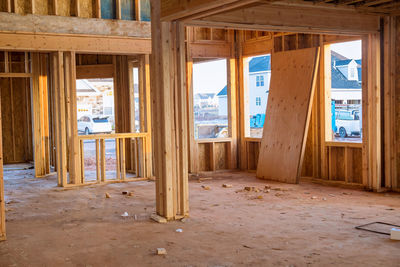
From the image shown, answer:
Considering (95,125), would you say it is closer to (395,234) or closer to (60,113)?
(60,113)

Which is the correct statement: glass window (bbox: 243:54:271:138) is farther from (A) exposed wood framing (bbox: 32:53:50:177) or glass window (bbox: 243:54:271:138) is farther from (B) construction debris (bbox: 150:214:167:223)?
(B) construction debris (bbox: 150:214:167:223)

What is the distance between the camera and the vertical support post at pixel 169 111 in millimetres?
6609

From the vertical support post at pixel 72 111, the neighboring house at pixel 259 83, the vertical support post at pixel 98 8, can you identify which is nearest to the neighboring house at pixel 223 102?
the neighboring house at pixel 259 83

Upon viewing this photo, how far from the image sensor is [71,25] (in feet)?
31.9

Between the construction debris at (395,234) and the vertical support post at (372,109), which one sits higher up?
the vertical support post at (372,109)

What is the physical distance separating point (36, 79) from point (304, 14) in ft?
22.4

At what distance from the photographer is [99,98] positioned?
1097 inches

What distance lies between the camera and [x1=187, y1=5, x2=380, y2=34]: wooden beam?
696 cm

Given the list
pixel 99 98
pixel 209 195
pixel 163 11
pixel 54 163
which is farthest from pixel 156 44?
pixel 99 98

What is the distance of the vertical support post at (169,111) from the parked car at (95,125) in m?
18.4

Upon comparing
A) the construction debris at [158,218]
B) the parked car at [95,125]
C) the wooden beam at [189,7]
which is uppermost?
the wooden beam at [189,7]

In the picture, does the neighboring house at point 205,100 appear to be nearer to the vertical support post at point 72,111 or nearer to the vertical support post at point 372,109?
the vertical support post at point 72,111

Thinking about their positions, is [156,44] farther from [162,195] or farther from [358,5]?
[358,5]

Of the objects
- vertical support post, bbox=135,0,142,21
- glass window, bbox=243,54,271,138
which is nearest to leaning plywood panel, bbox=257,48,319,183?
glass window, bbox=243,54,271,138
